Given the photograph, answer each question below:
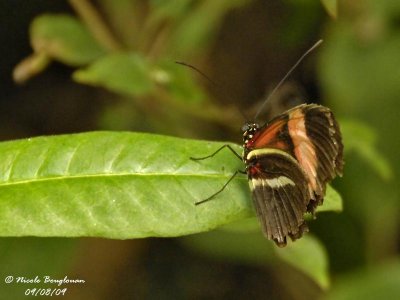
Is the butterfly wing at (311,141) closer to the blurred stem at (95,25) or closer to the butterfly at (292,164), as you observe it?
the butterfly at (292,164)

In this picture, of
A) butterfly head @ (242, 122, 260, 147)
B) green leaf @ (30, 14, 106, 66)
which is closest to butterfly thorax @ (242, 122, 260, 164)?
butterfly head @ (242, 122, 260, 147)

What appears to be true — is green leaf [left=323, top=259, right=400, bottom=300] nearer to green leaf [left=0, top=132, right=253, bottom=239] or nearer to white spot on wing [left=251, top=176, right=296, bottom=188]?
white spot on wing [left=251, top=176, right=296, bottom=188]

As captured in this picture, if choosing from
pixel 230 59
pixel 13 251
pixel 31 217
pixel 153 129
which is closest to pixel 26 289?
pixel 13 251

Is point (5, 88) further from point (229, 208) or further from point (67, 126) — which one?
point (229, 208)

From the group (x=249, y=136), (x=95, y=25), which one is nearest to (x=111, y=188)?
(x=249, y=136)

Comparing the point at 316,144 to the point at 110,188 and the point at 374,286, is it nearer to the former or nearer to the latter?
the point at 110,188

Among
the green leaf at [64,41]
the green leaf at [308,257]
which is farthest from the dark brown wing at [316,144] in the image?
the green leaf at [64,41]
